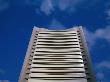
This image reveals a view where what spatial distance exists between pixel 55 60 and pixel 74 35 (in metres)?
2.41

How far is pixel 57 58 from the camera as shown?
32.6 feet

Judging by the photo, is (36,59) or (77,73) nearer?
(77,73)

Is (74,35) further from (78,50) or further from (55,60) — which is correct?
(55,60)

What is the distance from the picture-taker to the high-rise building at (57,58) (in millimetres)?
8781

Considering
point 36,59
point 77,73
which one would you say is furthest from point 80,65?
point 36,59

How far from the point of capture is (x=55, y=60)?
9852mm

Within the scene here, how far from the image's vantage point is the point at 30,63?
9594mm

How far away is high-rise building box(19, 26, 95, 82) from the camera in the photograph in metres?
8.78

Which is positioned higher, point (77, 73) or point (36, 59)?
point (36, 59)
